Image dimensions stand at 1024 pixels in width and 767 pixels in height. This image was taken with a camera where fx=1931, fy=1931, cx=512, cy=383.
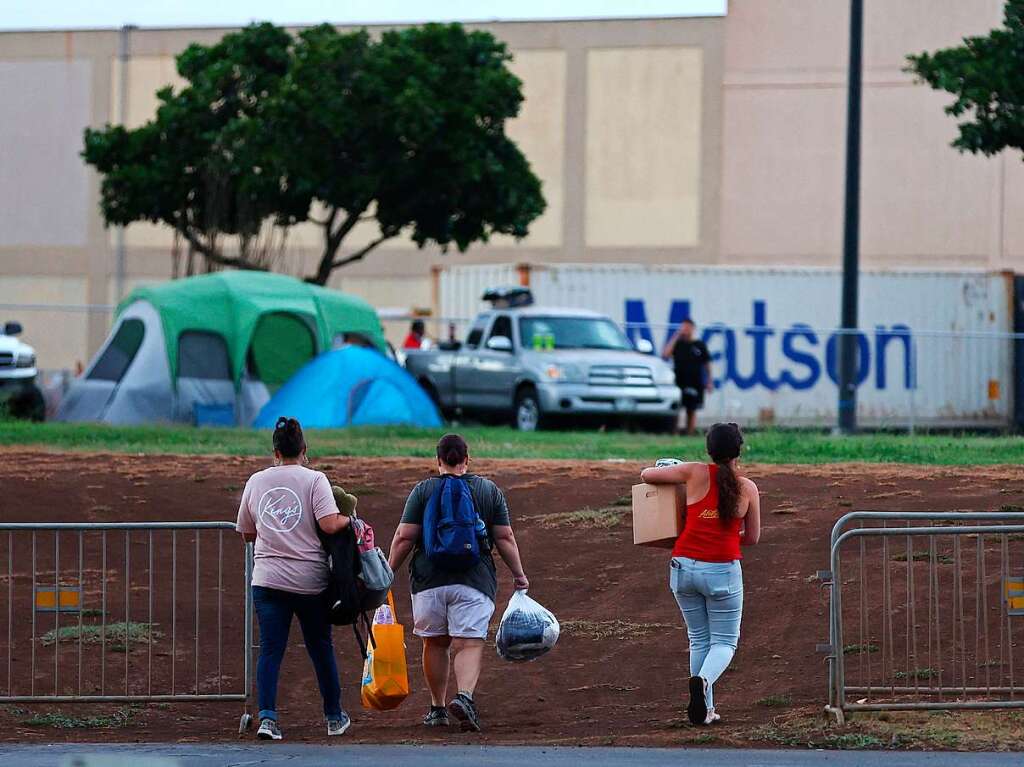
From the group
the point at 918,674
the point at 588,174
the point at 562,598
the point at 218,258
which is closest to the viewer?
the point at 918,674

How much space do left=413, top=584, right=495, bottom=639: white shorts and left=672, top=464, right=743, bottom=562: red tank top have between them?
1.01 meters

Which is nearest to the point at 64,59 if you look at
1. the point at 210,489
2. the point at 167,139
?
the point at 167,139

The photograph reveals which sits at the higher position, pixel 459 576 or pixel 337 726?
pixel 459 576

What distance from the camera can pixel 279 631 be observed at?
9148 mm

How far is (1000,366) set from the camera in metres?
33.3

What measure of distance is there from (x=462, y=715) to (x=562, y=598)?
3318mm

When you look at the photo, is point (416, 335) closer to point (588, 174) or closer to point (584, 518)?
point (584, 518)

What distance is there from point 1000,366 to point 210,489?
21.2 m

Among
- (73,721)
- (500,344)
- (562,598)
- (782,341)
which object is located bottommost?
(73,721)

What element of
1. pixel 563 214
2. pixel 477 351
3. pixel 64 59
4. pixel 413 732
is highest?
pixel 64 59

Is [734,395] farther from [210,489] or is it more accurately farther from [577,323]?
[210,489]

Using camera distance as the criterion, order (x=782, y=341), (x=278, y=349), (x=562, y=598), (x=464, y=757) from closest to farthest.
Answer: (x=464, y=757) < (x=562, y=598) < (x=278, y=349) < (x=782, y=341)

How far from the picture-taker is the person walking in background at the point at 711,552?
908 centimetres

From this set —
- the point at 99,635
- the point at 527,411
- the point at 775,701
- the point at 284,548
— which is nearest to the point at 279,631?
the point at 284,548
